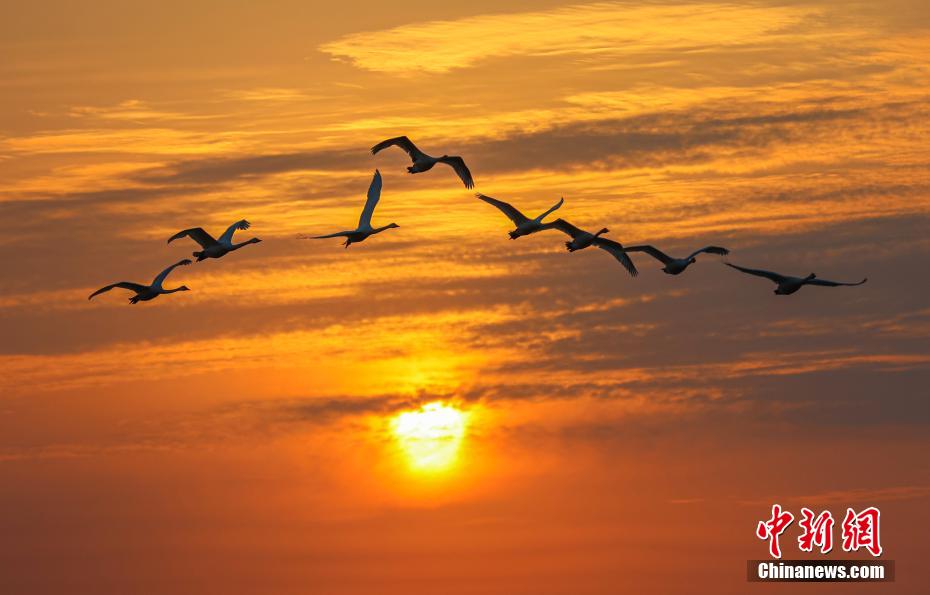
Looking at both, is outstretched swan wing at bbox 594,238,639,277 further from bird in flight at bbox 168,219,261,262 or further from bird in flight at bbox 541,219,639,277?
bird in flight at bbox 168,219,261,262

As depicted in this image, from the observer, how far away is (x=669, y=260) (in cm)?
16412

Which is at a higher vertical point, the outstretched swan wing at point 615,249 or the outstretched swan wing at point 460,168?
the outstretched swan wing at point 460,168

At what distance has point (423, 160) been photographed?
159 m

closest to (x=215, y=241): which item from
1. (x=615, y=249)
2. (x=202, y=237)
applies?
(x=202, y=237)

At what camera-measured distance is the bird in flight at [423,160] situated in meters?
158

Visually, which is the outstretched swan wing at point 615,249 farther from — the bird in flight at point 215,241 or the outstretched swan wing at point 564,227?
Result: the bird in flight at point 215,241

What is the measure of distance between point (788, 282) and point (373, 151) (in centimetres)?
3244

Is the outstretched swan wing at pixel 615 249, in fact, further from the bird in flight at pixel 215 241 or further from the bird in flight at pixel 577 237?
the bird in flight at pixel 215 241

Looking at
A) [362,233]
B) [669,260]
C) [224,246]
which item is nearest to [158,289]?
[224,246]

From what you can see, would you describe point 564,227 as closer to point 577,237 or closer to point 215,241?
point 577,237

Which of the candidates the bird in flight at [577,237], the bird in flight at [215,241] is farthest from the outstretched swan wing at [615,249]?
the bird in flight at [215,241]

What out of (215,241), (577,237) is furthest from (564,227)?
(215,241)

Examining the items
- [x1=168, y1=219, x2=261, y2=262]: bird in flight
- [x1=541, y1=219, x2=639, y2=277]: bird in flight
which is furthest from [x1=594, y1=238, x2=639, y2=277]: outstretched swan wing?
[x1=168, y1=219, x2=261, y2=262]: bird in flight

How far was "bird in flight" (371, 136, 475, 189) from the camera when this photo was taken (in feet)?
519
